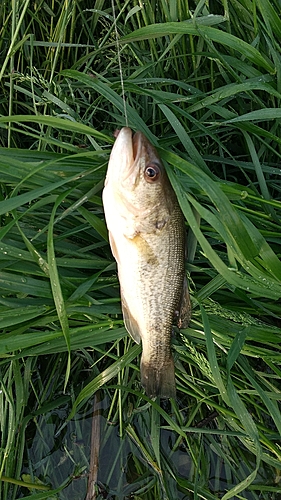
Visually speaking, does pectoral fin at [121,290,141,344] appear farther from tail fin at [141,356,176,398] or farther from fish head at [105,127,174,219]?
fish head at [105,127,174,219]

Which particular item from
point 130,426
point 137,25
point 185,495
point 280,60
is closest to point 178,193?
point 280,60

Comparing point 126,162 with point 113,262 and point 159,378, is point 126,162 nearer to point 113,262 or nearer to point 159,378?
point 113,262

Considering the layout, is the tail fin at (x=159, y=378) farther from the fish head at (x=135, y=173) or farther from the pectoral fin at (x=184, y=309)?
the fish head at (x=135, y=173)

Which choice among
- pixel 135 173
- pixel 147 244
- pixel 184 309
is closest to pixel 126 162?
pixel 135 173

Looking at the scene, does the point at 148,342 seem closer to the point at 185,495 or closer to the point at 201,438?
the point at 201,438

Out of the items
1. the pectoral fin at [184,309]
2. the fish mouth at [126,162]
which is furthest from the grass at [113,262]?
the fish mouth at [126,162]
